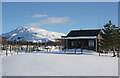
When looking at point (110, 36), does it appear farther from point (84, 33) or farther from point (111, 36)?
point (84, 33)

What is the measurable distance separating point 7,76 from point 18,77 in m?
0.58

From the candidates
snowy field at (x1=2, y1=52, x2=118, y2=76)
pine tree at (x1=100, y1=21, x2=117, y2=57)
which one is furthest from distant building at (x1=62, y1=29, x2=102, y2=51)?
snowy field at (x1=2, y1=52, x2=118, y2=76)

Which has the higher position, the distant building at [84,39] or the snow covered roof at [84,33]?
the snow covered roof at [84,33]

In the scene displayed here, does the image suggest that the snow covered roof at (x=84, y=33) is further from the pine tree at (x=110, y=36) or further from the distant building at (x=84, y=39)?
the pine tree at (x=110, y=36)

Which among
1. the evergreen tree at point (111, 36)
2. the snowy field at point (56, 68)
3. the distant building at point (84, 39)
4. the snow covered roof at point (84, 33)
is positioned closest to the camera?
the snowy field at point (56, 68)

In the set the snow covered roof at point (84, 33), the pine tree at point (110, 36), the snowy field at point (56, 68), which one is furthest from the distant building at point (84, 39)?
the snowy field at point (56, 68)

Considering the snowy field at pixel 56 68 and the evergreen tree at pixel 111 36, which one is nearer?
the snowy field at pixel 56 68

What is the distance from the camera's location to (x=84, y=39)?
33094 millimetres

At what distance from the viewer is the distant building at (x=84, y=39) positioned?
32.1 metres

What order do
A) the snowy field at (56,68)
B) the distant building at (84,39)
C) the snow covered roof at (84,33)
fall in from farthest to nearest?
the snow covered roof at (84,33)
the distant building at (84,39)
the snowy field at (56,68)

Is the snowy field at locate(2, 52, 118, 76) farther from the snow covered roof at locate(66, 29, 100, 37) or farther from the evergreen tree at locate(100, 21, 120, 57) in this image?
the snow covered roof at locate(66, 29, 100, 37)

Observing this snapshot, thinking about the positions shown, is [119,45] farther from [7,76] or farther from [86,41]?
[7,76]

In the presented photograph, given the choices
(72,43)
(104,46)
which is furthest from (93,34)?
(104,46)

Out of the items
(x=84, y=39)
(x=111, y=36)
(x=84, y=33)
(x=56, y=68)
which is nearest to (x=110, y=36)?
(x=111, y=36)
